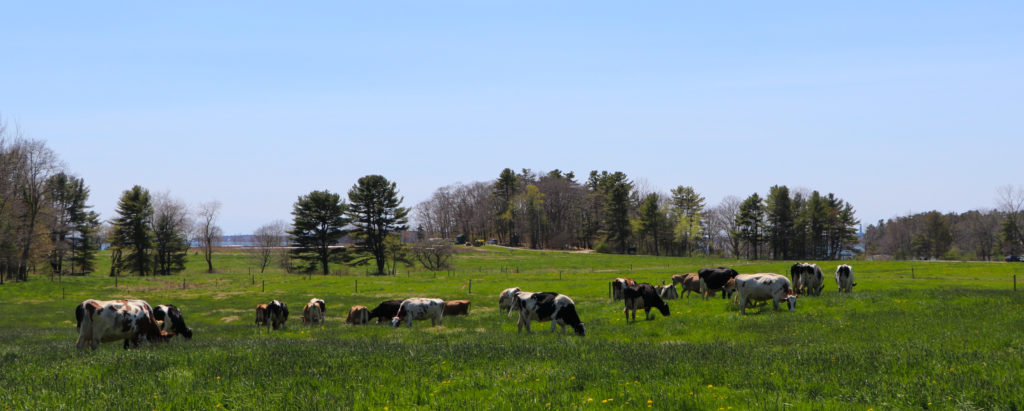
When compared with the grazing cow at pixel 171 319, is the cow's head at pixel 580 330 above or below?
below

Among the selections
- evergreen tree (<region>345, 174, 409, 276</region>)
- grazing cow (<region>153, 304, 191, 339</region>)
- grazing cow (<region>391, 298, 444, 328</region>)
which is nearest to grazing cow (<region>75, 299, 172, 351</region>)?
grazing cow (<region>153, 304, 191, 339</region>)

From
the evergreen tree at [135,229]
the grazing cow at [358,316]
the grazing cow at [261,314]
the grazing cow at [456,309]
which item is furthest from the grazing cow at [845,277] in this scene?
the evergreen tree at [135,229]

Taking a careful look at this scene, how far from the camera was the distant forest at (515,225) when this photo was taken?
6706cm

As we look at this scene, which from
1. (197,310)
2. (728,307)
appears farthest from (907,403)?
(197,310)

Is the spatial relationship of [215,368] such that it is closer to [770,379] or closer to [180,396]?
[180,396]

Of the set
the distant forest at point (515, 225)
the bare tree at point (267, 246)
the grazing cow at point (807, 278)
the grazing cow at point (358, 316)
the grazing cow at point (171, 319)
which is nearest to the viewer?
the grazing cow at point (171, 319)

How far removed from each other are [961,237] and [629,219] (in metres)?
104

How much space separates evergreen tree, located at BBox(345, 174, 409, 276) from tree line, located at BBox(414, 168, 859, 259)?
999cm

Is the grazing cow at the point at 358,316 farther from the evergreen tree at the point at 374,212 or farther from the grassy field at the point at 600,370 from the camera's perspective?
the evergreen tree at the point at 374,212

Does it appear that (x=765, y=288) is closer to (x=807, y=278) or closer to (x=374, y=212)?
(x=807, y=278)

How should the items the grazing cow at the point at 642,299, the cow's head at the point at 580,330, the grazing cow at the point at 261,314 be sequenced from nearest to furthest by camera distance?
the cow's head at the point at 580,330 < the grazing cow at the point at 642,299 < the grazing cow at the point at 261,314

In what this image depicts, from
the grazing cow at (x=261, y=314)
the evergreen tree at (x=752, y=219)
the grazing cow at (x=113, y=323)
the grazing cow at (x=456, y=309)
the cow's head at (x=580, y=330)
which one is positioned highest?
the evergreen tree at (x=752, y=219)

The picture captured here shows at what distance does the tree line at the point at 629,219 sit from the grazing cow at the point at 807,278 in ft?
240

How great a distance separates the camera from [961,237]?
6240 inches
